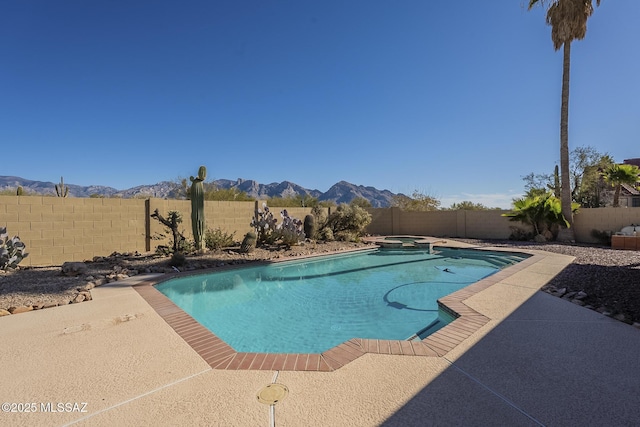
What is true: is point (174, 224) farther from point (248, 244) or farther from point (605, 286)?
point (605, 286)

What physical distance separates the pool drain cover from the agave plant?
8.54 metres

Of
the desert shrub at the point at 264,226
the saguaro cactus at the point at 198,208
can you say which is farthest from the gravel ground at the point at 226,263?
the desert shrub at the point at 264,226

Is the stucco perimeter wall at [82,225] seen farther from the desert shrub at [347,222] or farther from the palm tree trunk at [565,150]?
the palm tree trunk at [565,150]

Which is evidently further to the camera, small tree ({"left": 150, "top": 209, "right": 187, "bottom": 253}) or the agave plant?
small tree ({"left": 150, "top": 209, "right": 187, "bottom": 253})

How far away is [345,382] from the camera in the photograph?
8.52 ft

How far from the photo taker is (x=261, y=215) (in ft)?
40.6

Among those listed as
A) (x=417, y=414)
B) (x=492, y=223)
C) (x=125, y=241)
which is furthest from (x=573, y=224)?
(x=125, y=241)

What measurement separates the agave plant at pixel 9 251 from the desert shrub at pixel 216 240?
4959mm

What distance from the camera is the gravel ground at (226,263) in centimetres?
491

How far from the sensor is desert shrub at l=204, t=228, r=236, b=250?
11.2 metres

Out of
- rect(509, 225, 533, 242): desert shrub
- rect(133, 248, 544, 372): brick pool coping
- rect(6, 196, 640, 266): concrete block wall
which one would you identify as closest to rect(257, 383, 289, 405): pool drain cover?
rect(133, 248, 544, 372): brick pool coping

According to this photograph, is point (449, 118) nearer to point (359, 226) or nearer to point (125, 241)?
point (359, 226)

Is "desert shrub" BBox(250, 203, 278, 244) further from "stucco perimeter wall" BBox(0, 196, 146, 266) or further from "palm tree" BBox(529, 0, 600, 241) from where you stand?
"palm tree" BBox(529, 0, 600, 241)

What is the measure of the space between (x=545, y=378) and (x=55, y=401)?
13.8 ft
